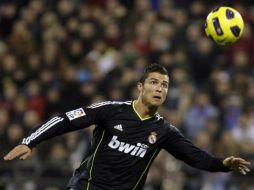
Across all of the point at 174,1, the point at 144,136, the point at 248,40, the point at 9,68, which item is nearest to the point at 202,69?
the point at 248,40

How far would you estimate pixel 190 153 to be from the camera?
25.4 feet

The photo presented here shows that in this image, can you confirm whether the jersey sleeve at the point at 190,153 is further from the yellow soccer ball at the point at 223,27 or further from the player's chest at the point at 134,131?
the yellow soccer ball at the point at 223,27

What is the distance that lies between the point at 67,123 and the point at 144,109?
77cm

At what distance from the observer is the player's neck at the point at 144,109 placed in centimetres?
769

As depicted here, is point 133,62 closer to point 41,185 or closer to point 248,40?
point 248,40

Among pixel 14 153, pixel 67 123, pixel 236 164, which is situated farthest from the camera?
pixel 236 164

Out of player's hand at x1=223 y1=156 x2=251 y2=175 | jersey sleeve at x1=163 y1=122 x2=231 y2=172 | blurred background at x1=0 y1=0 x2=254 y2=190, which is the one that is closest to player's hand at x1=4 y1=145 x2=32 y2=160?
jersey sleeve at x1=163 y1=122 x2=231 y2=172

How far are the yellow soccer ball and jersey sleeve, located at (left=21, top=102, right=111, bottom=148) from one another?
5.68ft

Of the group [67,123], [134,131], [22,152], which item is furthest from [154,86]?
[22,152]

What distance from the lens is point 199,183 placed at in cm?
1205

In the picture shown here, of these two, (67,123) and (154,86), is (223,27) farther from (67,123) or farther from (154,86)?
(67,123)

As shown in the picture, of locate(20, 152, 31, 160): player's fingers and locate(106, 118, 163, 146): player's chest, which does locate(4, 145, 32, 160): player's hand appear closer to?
locate(20, 152, 31, 160): player's fingers

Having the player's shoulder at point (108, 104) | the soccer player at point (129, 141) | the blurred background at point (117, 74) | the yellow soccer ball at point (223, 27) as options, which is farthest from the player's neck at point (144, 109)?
the blurred background at point (117, 74)

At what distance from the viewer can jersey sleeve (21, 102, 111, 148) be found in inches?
Answer: 284
